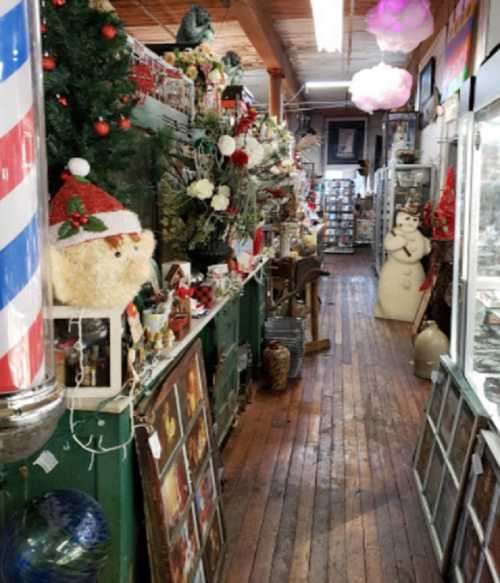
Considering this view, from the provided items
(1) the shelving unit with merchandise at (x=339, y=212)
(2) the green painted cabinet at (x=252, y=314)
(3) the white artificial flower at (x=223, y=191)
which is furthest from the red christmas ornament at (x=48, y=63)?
(1) the shelving unit with merchandise at (x=339, y=212)

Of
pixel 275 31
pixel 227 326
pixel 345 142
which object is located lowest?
pixel 227 326

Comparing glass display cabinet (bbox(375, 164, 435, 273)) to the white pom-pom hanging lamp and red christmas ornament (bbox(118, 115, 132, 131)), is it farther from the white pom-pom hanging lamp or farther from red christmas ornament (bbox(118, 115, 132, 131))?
red christmas ornament (bbox(118, 115, 132, 131))

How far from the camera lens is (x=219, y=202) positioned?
2988mm

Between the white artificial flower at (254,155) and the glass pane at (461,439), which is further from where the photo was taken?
the white artificial flower at (254,155)

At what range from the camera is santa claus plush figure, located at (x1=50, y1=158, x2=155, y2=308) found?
1.63 metres

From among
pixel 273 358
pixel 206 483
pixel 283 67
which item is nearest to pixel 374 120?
pixel 283 67

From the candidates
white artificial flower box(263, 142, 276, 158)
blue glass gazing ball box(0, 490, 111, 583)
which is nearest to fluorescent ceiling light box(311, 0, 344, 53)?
white artificial flower box(263, 142, 276, 158)

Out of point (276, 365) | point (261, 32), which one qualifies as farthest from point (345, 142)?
point (276, 365)

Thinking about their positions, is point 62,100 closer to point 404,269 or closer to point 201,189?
point 201,189

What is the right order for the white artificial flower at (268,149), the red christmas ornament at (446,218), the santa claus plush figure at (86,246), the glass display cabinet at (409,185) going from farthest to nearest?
the glass display cabinet at (409,185) → the red christmas ornament at (446,218) → the white artificial flower at (268,149) → the santa claus plush figure at (86,246)

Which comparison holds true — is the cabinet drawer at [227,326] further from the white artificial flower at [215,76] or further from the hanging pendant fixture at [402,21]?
the hanging pendant fixture at [402,21]

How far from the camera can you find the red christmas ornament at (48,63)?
5.41 ft

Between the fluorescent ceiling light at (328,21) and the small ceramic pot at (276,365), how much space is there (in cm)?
277

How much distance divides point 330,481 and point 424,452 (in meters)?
0.54
